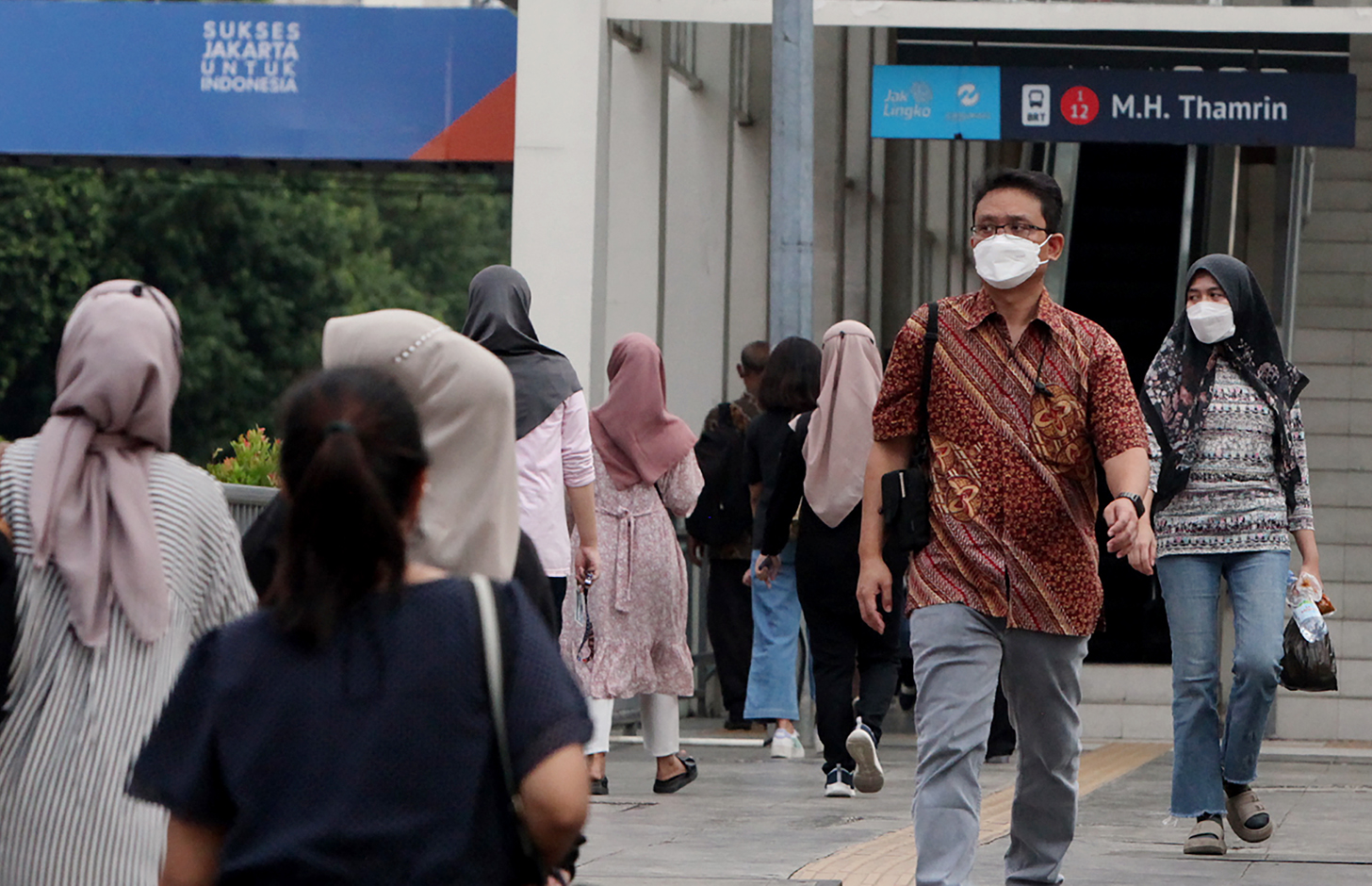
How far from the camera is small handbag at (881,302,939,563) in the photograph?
5.12 meters

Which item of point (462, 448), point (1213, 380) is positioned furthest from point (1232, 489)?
point (462, 448)

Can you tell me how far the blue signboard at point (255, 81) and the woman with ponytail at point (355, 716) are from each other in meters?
13.2

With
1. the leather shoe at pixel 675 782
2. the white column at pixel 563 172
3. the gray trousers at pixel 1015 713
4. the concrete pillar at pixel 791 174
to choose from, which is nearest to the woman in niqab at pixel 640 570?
the leather shoe at pixel 675 782

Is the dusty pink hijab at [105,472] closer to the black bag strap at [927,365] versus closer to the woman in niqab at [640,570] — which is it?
the black bag strap at [927,365]

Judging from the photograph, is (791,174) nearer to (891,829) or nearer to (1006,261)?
(891,829)

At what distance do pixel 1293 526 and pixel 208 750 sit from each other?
5.02 meters

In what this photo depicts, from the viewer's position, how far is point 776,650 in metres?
10.2

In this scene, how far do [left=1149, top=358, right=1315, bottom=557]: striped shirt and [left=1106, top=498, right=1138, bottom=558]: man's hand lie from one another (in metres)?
1.76

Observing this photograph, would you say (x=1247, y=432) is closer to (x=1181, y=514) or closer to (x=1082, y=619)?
(x=1181, y=514)

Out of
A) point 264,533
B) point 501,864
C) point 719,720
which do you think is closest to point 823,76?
point 719,720

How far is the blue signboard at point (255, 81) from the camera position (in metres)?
15.7

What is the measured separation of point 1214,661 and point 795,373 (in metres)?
2.93

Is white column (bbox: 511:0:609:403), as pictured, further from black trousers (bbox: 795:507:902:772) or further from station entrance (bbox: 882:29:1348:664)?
black trousers (bbox: 795:507:902:772)

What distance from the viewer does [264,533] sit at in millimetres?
3643
